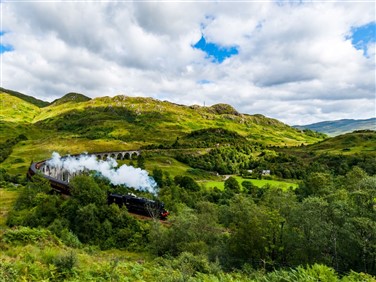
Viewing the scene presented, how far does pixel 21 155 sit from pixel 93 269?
129812 mm

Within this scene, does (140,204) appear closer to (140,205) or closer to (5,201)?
(140,205)

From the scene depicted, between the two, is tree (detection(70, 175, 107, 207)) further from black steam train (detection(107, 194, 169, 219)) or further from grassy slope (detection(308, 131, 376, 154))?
grassy slope (detection(308, 131, 376, 154))

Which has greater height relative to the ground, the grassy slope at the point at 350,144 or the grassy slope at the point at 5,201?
the grassy slope at the point at 350,144

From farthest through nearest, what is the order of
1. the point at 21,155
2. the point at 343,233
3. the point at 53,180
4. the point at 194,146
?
the point at 194,146, the point at 21,155, the point at 53,180, the point at 343,233

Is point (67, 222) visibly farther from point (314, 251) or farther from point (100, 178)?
point (314, 251)

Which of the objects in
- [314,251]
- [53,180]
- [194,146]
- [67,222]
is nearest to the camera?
[314,251]

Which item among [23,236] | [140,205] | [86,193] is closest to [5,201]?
[86,193]

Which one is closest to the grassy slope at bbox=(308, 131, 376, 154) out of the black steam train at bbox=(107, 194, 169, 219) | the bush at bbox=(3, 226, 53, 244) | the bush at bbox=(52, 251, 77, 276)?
the black steam train at bbox=(107, 194, 169, 219)

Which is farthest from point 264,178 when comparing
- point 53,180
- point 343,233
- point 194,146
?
point 343,233

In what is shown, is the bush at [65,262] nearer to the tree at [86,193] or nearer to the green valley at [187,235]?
the green valley at [187,235]

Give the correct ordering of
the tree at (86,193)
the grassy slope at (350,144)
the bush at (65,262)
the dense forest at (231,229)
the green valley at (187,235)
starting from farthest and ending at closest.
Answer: the grassy slope at (350,144), the tree at (86,193), the dense forest at (231,229), the green valley at (187,235), the bush at (65,262)

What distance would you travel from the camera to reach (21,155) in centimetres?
12838

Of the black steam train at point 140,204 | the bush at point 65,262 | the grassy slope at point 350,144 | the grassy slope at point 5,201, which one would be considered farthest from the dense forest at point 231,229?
the grassy slope at point 350,144

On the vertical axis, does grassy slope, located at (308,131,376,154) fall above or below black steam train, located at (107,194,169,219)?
above
